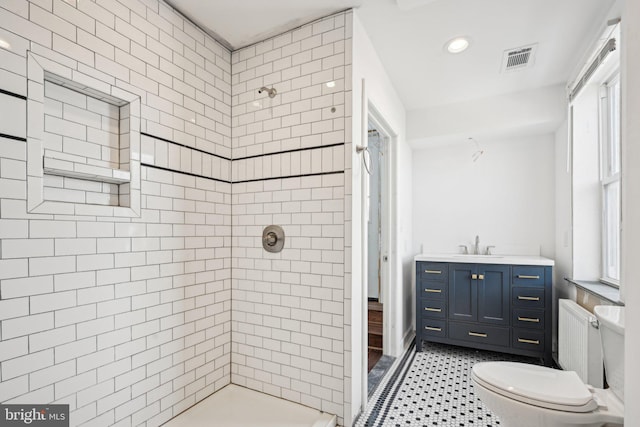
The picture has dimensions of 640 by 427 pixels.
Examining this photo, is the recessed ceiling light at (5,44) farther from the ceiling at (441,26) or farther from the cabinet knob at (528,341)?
the cabinet knob at (528,341)

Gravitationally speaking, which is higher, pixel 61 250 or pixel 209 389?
pixel 61 250

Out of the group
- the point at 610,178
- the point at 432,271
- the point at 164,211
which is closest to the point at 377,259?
the point at 432,271

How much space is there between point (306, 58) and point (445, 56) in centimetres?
108

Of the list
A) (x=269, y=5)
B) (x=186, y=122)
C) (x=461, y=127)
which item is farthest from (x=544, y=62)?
(x=186, y=122)

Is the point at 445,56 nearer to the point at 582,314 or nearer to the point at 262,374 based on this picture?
the point at 582,314

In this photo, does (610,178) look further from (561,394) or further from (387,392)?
(387,392)

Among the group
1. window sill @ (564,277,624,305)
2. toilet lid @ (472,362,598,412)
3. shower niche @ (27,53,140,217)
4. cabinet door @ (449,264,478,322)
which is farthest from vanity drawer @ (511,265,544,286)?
shower niche @ (27,53,140,217)

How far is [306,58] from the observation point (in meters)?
1.91

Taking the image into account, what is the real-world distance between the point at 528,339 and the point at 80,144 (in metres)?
3.39

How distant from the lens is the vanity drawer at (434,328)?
2.85m

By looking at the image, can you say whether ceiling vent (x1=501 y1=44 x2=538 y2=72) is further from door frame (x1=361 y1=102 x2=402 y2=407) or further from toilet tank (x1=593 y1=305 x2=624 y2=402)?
toilet tank (x1=593 y1=305 x2=624 y2=402)

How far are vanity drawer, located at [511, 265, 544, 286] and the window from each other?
0.40 meters

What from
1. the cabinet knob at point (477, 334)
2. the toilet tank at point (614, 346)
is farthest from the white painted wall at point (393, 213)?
the toilet tank at point (614, 346)

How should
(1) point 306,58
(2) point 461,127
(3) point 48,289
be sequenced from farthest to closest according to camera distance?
(2) point 461,127, (1) point 306,58, (3) point 48,289
